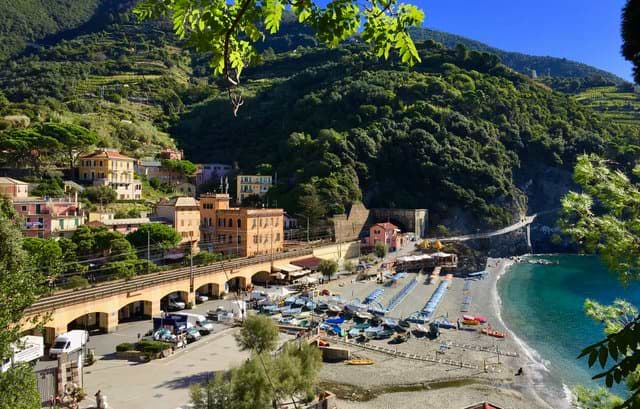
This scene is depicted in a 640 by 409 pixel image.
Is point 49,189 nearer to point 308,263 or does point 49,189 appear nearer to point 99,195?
point 99,195

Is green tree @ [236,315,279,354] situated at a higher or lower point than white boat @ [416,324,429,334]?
higher

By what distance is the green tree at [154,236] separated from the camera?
115ft

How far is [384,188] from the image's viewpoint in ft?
233

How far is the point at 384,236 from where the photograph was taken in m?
57.3

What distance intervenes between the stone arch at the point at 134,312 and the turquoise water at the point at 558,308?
23143 mm

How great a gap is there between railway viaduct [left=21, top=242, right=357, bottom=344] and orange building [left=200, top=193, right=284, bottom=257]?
241cm

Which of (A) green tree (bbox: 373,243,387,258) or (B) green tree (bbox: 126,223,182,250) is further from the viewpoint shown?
(A) green tree (bbox: 373,243,387,258)

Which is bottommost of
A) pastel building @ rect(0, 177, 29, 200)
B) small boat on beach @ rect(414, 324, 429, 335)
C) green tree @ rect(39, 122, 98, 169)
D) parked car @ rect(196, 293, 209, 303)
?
small boat on beach @ rect(414, 324, 429, 335)

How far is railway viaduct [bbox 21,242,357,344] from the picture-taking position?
23.4m

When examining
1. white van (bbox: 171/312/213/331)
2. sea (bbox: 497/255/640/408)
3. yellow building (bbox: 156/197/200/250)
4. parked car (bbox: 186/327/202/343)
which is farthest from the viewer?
yellow building (bbox: 156/197/200/250)

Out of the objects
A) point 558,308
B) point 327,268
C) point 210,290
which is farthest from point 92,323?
point 558,308

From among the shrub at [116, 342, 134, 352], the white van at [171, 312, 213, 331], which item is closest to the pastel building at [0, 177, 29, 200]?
the white van at [171, 312, 213, 331]

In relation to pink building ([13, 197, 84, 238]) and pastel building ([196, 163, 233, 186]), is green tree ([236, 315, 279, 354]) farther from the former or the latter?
pastel building ([196, 163, 233, 186])

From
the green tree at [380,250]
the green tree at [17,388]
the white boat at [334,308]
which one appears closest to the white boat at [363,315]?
the white boat at [334,308]
